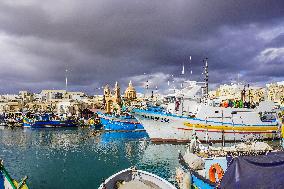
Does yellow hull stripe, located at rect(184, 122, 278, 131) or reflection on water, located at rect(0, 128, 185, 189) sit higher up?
yellow hull stripe, located at rect(184, 122, 278, 131)

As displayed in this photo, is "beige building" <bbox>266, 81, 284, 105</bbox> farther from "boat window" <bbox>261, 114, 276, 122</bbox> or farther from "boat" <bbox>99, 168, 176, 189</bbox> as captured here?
"boat" <bbox>99, 168, 176, 189</bbox>

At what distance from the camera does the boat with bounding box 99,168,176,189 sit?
52.1 ft

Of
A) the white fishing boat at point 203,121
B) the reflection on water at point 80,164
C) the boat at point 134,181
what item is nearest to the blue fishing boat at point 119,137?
the white fishing boat at point 203,121

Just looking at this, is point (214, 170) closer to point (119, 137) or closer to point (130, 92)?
point (119, 137)

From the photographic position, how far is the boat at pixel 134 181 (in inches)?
625

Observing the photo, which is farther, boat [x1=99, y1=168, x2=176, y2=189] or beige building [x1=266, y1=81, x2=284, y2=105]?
beige building [x1=266, y1=81, x2=284, y2=105]

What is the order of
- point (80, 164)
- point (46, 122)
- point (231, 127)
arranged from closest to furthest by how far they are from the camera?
point (80, 164) → point (231, 127) → point (46, 122)

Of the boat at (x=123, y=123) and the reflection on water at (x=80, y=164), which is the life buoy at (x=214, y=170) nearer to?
the reflection on water at (x=80, y=164)

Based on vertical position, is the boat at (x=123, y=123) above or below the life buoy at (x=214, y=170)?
below

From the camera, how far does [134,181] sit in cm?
1641

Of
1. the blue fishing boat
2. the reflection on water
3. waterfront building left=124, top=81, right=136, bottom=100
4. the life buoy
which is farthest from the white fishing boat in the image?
waterfront building left=124, top=81, right=136, bottom=100

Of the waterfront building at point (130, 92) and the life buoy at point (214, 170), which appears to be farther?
the waterfront building at point (130, 92)

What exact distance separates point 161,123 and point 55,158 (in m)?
22.2

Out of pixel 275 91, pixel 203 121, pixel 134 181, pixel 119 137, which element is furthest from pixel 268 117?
pixel 275 91
